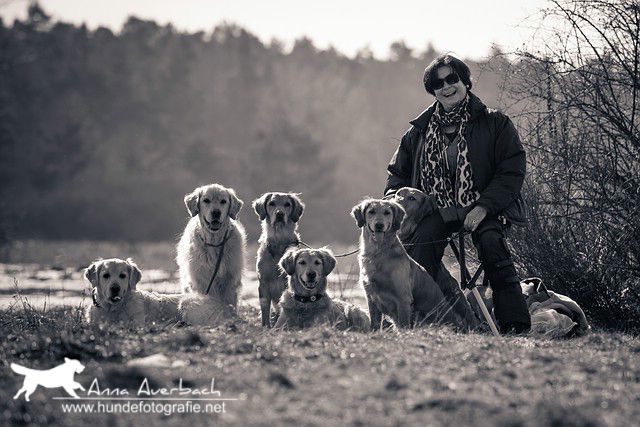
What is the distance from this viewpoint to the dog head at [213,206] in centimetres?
838

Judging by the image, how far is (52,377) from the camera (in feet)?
15.3

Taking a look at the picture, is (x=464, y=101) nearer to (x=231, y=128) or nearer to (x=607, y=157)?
(x=607, y=157)

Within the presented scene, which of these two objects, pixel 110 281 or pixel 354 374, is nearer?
pixel 354 374

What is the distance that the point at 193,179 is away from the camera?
52.6 meters

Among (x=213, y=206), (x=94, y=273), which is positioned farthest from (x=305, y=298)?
(x=94, y=273)

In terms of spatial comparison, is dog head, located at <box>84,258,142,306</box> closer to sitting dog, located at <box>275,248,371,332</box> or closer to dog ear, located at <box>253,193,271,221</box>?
sitting dog, located at <box>275,248,371,332</box>

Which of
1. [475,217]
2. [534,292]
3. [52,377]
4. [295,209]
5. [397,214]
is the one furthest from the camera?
[295,209]

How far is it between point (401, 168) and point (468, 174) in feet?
2.78

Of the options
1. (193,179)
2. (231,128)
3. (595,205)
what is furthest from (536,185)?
(231,128)

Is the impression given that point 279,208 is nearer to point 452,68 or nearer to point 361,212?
point 361,212

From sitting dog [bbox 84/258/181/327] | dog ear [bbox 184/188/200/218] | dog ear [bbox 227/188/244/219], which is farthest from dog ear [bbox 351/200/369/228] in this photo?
sitting dog [bbox 84/258/181/327]

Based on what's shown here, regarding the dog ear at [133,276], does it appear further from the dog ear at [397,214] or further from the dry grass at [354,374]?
the dog ear at [397,214]

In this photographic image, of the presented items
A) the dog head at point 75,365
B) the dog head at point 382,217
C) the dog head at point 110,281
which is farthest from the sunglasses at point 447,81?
the dog head at point 75,365

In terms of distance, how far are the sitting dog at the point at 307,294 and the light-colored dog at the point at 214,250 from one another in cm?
86
